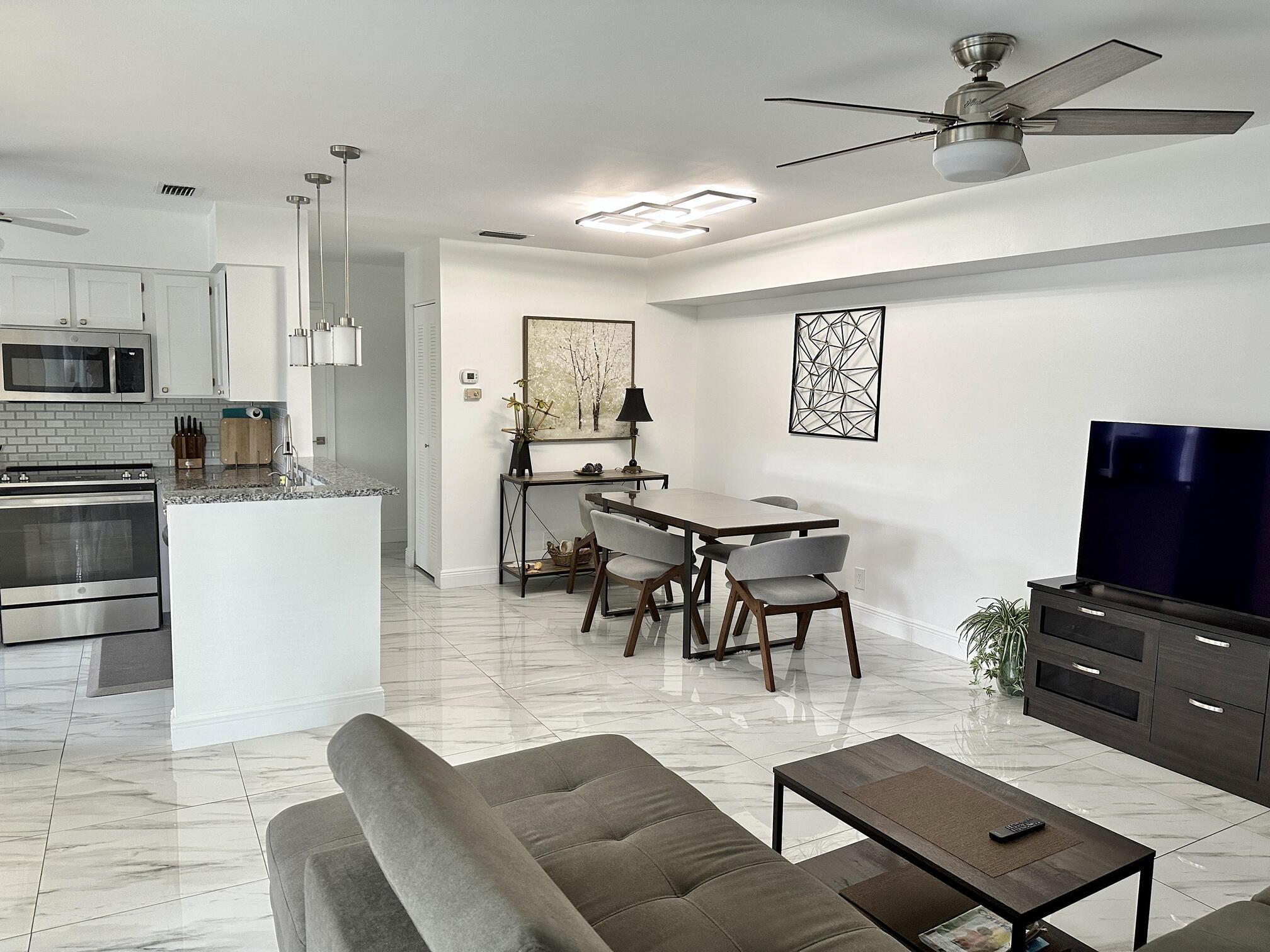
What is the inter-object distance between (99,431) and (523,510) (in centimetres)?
273

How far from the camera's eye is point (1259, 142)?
3164 millimetres

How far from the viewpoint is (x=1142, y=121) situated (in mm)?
2217

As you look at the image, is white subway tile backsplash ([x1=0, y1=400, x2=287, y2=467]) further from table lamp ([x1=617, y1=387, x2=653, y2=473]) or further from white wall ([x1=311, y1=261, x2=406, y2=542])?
table lamp ([x1=617, y1=387, x2=653, y2=473])

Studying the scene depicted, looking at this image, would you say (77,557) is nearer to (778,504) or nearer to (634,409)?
(634,409)

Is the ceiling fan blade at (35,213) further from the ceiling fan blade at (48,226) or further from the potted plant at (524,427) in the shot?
the potted plant at (524,427)

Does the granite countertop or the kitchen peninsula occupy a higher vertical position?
the granite countertop

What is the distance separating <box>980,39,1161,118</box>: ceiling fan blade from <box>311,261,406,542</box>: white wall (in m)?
6.01

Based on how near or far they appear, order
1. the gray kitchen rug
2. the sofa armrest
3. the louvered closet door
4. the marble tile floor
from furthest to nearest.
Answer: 1. the louvered closet door
2. the gray kitchen rug
3. the marble tile floor
4. the sofa armrest

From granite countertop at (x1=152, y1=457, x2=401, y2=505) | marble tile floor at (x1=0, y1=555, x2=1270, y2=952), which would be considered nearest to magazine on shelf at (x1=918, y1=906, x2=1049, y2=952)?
marble tile floor at (x1=0, y1=555, x2=1270, y2=952)

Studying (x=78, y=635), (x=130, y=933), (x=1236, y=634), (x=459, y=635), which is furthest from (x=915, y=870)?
(x=78, y=635)

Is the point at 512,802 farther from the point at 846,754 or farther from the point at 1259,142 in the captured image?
the point at 1259,142

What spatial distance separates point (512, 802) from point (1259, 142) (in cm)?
345

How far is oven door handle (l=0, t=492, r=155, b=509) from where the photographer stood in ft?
15.4

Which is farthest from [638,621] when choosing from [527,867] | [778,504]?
[527,867]
